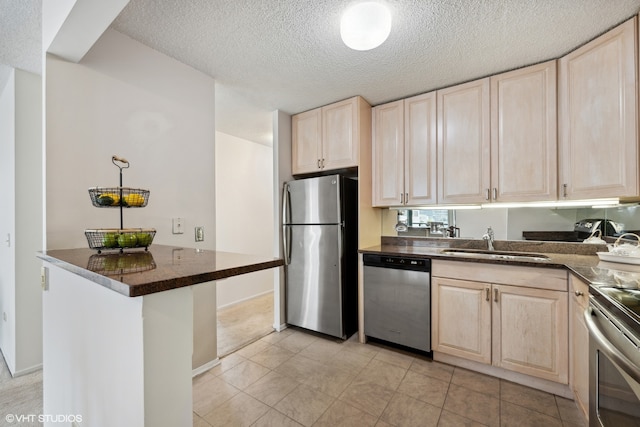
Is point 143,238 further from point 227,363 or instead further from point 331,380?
point 331,380

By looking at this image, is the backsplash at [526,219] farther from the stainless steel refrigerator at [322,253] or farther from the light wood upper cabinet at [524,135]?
the stainless steel refrigerator at [322,253]

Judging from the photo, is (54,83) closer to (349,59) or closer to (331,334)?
(349,59)

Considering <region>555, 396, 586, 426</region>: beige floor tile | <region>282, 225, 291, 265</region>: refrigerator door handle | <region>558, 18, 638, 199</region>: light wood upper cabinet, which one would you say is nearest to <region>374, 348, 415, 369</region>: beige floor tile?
<region>555, 396, 586, 426</region>: beige floor tile

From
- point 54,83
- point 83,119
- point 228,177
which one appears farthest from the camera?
point 228,177

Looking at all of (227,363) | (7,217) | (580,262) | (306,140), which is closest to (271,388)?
(227,363)

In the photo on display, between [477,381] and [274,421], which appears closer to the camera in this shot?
[274,421]

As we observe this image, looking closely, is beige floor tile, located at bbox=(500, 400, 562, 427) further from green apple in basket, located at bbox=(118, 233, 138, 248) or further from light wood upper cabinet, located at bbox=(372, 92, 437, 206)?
green apple in basket, located at bbox=(118, 233, 138, 248)

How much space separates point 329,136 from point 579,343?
8.10ft

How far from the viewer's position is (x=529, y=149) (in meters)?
2.12

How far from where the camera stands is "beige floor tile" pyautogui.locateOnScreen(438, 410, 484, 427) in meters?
1.57

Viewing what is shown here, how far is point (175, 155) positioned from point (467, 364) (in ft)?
9.08

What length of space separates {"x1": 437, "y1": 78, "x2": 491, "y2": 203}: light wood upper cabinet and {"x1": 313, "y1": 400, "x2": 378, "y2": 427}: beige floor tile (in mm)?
1806

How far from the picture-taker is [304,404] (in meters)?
1.77

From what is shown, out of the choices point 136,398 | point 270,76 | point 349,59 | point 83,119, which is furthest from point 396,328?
point 83,119
